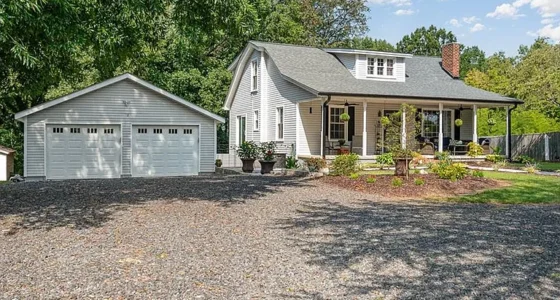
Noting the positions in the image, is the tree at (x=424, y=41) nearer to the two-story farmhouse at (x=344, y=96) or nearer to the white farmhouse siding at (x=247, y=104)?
the two-story farmhouse at (x=344, y=96)

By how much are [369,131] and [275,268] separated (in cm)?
1811

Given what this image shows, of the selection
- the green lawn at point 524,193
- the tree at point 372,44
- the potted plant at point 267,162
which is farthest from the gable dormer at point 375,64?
the tree at point 372,44

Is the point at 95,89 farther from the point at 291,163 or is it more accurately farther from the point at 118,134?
the point at 291,163

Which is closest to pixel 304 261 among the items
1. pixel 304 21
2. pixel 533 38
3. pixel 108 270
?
pixel 108 270

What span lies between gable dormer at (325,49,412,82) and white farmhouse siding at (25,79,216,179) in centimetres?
766

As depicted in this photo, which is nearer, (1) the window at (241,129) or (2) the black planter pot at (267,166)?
(2) the black planter pot at (267,166)

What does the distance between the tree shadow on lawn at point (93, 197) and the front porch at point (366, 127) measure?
5.48 metres

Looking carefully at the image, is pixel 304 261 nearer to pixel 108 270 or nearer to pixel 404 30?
pixel 108 270

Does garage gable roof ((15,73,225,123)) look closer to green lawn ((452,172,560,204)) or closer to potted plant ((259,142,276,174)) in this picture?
potted plant ((259,142,276,174))

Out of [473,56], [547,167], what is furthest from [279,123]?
[473,56]

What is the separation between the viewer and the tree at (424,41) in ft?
206

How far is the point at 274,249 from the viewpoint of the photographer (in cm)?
654

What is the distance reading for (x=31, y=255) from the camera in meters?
6.20

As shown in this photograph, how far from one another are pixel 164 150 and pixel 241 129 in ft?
26.3
